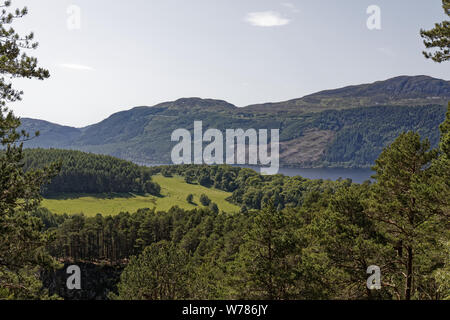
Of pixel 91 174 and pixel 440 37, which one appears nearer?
pixel 440 37

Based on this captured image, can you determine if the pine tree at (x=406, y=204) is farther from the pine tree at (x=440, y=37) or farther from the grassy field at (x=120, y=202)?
the grassy field at (x=120, y=202)

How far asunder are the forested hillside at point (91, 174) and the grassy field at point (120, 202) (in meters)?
7.90

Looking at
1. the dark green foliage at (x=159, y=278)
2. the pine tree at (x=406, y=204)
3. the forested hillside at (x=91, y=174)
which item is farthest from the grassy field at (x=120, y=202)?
the pine tree at (x=406, y=204)

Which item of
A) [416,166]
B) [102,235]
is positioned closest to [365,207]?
[416,166]

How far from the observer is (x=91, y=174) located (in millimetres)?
172375

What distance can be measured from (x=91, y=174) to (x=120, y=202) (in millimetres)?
29537

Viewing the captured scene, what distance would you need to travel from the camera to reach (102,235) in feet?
293

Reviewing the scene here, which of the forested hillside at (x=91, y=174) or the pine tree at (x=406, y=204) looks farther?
the forested hillside at (x=91, y=174)

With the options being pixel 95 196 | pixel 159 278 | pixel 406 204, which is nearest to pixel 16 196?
pixel 406 204

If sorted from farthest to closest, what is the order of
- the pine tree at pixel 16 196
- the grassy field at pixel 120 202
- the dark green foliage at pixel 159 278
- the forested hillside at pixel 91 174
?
the forested hillside at pixel 91 174, the grassy field at pixel 120 202, the dark green foliage at pixel 159 278, the pine tree at pixel 16 196

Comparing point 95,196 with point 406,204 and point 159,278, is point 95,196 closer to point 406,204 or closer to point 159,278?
point 159,278

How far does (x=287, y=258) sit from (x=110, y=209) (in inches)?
5118

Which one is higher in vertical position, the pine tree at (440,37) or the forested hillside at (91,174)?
the pine tree at (440,37)

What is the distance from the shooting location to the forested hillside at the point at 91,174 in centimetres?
16412
